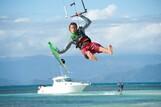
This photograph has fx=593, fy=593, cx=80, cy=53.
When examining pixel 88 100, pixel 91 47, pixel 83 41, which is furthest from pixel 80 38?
pixel 88 100

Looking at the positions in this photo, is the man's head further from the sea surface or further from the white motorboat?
the white motorboat

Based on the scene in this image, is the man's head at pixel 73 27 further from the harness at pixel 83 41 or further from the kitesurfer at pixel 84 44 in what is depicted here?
the harness at pixel 83 41

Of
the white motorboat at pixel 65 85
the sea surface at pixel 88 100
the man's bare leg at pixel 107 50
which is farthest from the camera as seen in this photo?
the white motorboat at pixel 65 85

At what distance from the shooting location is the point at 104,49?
46.9 ft

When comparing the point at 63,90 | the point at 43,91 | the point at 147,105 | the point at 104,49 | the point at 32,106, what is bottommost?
the point at 104,49

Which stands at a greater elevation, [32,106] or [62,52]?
[32,106]

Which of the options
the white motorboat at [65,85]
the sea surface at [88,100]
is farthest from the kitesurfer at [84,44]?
the white motorboat at [65,85]

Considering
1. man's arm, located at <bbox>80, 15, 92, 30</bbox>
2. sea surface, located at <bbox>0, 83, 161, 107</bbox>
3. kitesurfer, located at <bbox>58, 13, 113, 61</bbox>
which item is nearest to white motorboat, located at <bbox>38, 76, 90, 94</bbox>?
sea surface, located at <bbox>0, 83, 161, 107</bbox>

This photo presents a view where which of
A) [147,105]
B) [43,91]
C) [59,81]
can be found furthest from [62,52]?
[43,91]

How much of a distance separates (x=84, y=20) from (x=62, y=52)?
1.14 meters

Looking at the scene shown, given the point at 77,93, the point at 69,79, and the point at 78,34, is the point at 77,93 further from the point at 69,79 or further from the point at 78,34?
the point at 78,34

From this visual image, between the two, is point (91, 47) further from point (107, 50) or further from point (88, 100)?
point (88, 100)

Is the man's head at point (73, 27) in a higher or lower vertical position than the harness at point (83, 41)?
higher

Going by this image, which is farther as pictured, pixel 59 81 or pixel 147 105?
pixel 59 81
